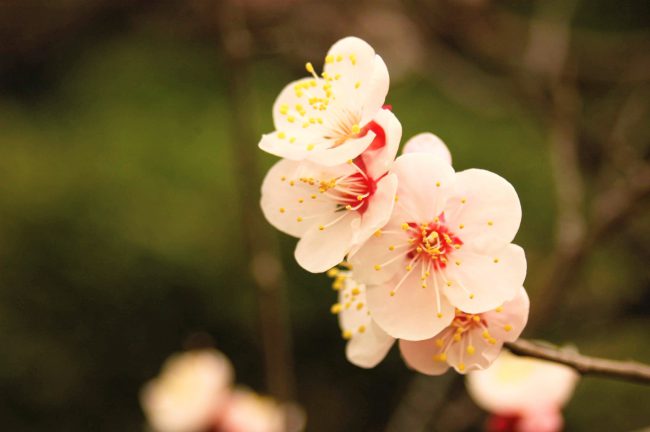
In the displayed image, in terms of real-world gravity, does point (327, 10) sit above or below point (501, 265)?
below

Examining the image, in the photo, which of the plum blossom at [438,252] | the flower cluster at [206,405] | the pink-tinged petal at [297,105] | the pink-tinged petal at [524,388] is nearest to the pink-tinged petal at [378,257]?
the plum blossom at [438,252]

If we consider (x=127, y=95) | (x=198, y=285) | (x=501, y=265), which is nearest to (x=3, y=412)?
(x=198, y=285)

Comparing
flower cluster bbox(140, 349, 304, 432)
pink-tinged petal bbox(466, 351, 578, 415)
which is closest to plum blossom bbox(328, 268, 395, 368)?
pink-tinged petal bbox(466, 351, 578, 415)

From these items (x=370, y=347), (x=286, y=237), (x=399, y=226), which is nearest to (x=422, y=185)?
(x=399, y=226)

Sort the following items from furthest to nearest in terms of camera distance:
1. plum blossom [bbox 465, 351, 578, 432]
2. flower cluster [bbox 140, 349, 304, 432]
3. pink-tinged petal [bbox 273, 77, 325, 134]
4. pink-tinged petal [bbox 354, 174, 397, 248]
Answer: flower cluster [bbox 140, 349, 304, 432] < plum blossom [bbox 465, 351, 578, 432] < pink-tinged petal [bbox 273, 77, 325, 134] < pink-tinged petal [bbox 354, 174, 397, 248]

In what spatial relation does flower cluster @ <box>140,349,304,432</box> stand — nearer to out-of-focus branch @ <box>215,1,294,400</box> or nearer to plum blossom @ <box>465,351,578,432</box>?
out-of-focus branch @ <box>215,1,294,400</box>

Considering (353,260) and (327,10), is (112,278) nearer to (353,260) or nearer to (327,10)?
(327,10)

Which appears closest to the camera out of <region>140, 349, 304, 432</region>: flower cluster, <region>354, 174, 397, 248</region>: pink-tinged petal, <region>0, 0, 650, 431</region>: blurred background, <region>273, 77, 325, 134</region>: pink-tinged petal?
<region>354, 174, 397, 248</region>: pink-tinged petal
